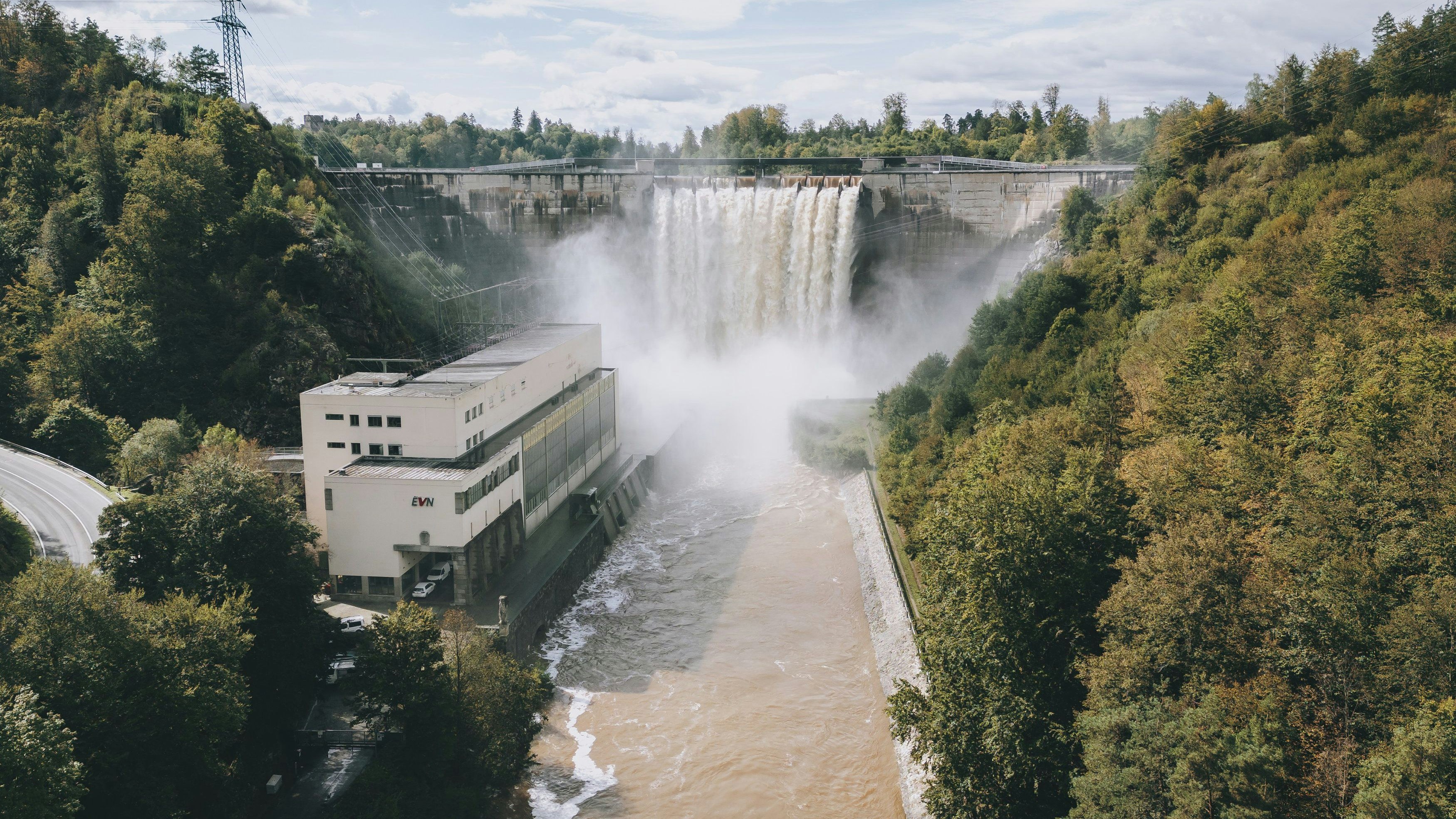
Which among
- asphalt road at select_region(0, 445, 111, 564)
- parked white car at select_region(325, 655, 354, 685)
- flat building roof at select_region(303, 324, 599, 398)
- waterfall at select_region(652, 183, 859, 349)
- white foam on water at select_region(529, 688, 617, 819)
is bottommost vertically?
white foam on water at select_region(529, 688, 617, 819)

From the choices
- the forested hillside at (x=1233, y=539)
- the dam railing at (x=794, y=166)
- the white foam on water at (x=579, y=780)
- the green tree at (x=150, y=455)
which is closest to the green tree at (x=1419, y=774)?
the forested hillside at (x=1233, y=539)

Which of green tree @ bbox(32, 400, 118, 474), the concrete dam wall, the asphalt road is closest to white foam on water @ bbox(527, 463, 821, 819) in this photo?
the asphalt road


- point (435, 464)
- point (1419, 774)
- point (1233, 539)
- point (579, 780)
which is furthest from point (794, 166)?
point (1419, 774)

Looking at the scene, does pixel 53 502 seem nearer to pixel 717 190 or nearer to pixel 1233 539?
pixel 1233 539

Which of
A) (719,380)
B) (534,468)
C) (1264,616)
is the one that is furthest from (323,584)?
(719,380)

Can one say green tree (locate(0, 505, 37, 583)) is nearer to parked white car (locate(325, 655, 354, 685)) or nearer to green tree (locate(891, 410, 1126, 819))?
parked white car (locate(325, 655, 354, 685))
